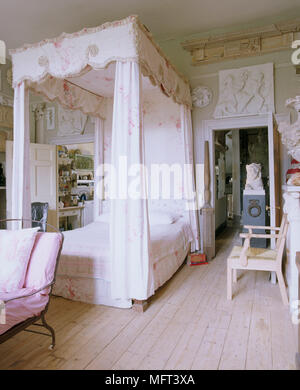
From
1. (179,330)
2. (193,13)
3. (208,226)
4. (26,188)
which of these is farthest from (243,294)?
(193,13)

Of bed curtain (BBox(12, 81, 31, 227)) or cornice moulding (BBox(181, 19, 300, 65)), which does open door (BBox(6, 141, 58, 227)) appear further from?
A: cornice moulding (BBox(181, 19, 300, 65))

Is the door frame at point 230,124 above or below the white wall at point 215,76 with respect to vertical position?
below

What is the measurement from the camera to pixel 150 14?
446 centimetres

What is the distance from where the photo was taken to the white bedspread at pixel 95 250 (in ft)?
9.71

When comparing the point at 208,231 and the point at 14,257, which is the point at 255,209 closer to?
the point at 208,231

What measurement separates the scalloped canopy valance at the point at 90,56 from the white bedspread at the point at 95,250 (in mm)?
1854

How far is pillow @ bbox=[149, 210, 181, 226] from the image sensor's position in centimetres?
448

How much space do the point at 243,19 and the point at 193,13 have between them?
87cm

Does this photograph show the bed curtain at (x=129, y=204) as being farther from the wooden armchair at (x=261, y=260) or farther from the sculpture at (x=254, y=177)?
the sculpture at (x=254, y=177)

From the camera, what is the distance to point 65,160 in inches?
257

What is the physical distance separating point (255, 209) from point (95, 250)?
353 centimetres

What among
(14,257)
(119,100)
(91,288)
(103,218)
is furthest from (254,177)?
(14,257)
